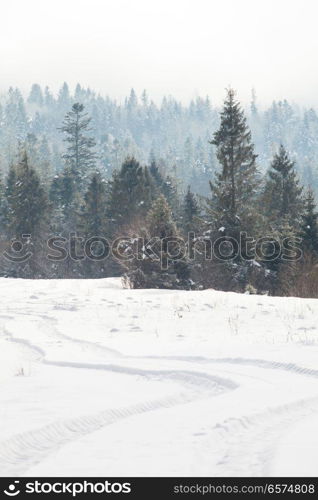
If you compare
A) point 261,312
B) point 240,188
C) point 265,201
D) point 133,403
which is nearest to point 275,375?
point 133,403

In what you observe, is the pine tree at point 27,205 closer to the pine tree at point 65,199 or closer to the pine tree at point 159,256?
the pine tree at point 65,199

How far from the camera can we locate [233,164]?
34469mm

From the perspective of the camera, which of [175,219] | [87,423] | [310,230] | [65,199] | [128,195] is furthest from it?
[65,199]

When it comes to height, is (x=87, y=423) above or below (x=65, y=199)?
below

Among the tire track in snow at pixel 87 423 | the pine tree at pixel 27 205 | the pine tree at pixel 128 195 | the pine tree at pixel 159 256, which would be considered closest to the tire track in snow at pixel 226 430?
the tire track in snow at pixel 87 423

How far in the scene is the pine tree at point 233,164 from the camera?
33281 millimetres

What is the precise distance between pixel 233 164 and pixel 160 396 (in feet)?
98.4

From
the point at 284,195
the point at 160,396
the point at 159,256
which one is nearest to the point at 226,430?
the point at 160,396

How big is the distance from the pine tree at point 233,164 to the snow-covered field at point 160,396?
21084mm

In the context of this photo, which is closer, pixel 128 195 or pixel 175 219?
pixel 128 195

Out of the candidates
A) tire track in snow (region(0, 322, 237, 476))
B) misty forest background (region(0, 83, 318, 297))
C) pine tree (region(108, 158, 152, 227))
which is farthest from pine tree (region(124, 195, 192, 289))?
pine tree (region(108, 158, 152, 227))

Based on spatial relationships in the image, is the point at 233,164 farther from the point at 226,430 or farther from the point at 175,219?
the point at 226,430

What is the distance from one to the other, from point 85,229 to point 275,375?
144 feet

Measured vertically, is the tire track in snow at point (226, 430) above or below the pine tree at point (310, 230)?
below
